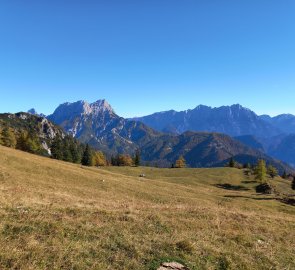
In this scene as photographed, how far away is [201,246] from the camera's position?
16766 mm

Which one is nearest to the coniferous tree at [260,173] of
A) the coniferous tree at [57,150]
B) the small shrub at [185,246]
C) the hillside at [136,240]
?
the coniferous tree at [57,150]

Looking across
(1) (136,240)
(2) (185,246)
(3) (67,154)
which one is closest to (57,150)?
(3) (67,154)

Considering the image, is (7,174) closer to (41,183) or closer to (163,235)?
(41,183)

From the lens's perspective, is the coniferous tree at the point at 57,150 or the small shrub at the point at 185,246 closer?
the small shrub at the point at 185,246

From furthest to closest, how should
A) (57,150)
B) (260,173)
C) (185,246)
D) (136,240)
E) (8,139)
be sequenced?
(57,150)
(260,173)
(8,139)
(136,240)
(185,246)

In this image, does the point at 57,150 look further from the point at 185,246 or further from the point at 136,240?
the point at 185,246

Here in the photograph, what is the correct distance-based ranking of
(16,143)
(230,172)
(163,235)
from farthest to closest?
(230,172) → (16,143) → (163,235)

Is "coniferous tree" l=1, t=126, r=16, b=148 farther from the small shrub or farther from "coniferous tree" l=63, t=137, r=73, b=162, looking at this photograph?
the small shrub

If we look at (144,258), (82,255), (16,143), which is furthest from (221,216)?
(16,143)

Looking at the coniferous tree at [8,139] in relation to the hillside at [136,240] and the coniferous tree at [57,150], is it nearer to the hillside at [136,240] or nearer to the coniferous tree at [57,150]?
the coniferous tree at [57,150]

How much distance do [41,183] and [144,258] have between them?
1223 inches

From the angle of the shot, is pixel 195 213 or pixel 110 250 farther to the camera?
pixel 195 213

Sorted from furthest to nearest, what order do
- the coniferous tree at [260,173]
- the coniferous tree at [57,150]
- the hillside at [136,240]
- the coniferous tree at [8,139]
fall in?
the coniferous tree at [57,150] → the coniferous tree at [260,173] → the coniferous tree at [8,139] → the hillside at [136,240]

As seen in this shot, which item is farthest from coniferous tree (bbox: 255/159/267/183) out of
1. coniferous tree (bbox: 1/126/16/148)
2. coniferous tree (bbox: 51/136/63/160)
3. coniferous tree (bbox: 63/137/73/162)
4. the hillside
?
the hillside
